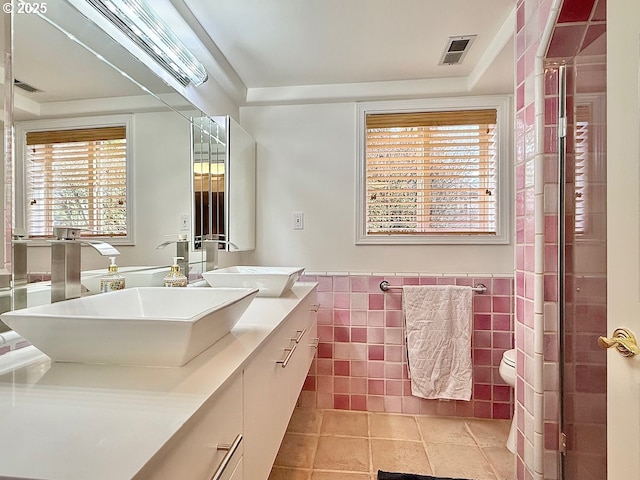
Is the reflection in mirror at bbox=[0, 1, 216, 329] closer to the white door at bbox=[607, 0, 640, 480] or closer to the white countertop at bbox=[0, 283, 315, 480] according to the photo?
the white countertop at bbox=[0, 283, 315, 480]

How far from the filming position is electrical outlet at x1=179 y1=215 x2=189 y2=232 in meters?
1.67

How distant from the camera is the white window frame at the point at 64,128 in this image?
87 cm

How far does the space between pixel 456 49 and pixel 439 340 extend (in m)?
1.72

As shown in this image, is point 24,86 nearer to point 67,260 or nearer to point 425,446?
point 67,260

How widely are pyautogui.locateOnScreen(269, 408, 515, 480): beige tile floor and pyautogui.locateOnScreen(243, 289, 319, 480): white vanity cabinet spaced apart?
1.86 ft

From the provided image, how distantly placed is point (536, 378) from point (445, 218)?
123 cm

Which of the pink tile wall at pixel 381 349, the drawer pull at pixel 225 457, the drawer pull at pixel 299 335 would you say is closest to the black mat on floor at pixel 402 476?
the pink tile wall at pixel 381 349

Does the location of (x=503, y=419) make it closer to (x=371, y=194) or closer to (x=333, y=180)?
(x=371, y=194)

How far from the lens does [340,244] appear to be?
2.40 metres

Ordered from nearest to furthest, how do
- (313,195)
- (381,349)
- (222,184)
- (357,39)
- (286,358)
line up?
(286,358) < (357,39) < (222,184) < (381,349) < (313,195)

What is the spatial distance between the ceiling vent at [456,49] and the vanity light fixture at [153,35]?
132cm

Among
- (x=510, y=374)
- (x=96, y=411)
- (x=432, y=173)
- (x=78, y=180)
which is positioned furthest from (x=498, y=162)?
(x=96, y=411)

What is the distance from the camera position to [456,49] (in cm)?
192

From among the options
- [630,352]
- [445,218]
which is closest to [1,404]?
[630,352]
